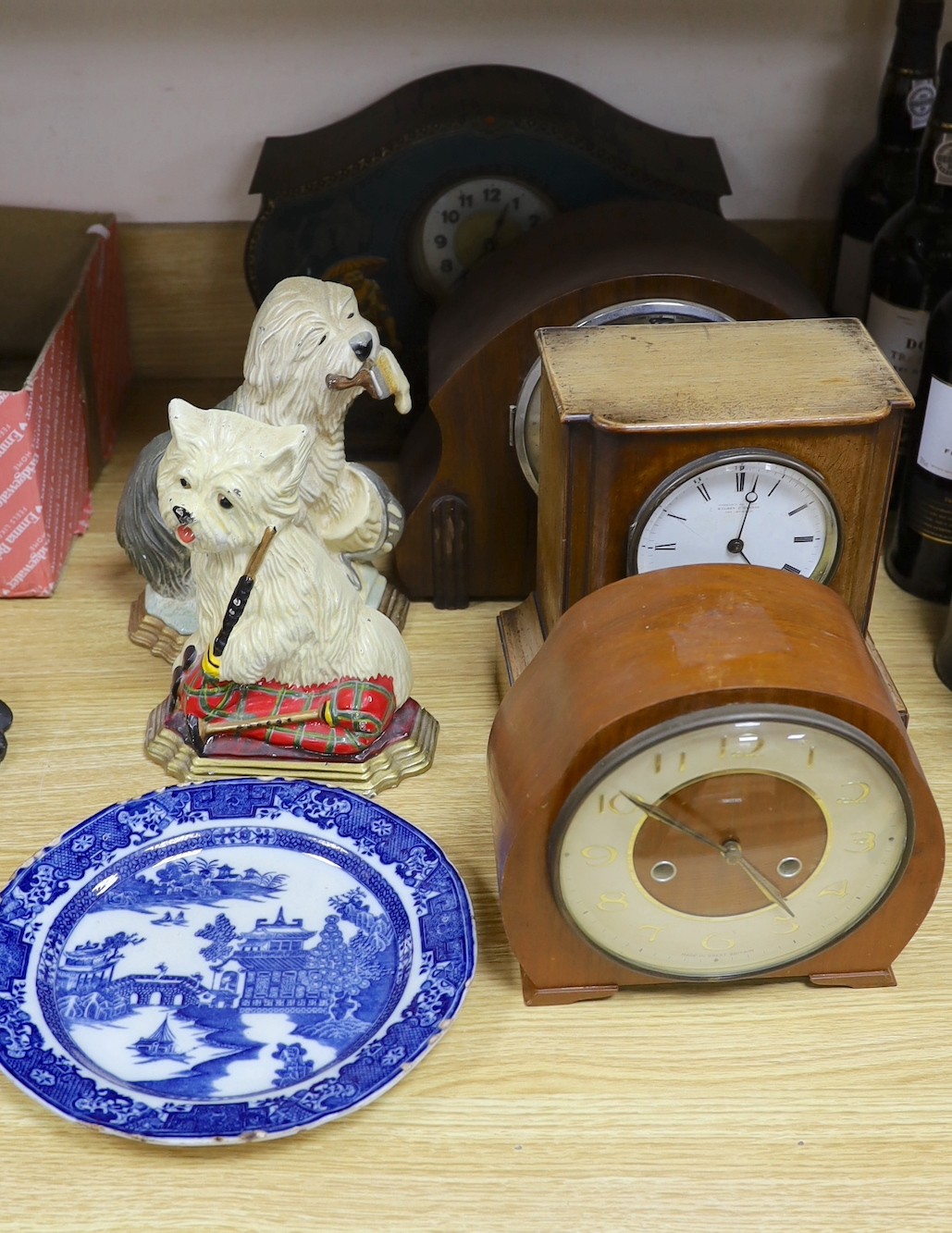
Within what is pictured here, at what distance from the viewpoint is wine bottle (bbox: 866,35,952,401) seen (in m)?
1.09

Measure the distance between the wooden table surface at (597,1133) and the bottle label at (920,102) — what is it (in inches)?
28.0

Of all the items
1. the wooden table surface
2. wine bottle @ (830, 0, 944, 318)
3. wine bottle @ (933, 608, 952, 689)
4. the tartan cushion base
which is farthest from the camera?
wine bottle @ (830, 0, 944, 318)

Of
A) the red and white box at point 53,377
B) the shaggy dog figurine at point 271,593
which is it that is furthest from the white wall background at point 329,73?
the shaggy dog figurine at point 271,593

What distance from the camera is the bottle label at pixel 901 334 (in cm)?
116

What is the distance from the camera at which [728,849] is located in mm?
747

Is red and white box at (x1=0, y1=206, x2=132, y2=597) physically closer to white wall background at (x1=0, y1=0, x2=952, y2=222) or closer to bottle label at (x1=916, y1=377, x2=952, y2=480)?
white wall background at (x1=0, y1=0, x2=952, y2=222)

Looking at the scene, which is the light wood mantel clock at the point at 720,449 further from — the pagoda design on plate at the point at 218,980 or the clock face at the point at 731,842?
the pagoda design on plate at the point at 218,980

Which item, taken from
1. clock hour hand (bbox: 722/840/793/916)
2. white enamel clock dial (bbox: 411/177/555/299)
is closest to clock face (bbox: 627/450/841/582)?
clock hour hand (bbox: 722/840/793/916)

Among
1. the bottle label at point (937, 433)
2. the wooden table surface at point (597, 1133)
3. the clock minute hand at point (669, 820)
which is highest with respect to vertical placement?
the bottle label at point (937, 433)

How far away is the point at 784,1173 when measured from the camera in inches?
27.9

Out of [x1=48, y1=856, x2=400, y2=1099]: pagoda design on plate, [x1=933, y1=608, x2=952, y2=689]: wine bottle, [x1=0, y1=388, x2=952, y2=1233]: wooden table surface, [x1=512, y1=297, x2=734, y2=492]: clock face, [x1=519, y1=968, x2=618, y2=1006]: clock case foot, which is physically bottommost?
[x1=0, y1=388, x2=952, y2=1233]: wooden table surface

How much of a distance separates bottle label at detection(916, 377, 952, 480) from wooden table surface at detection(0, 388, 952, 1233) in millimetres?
361

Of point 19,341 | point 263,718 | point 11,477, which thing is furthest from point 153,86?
point 263,718

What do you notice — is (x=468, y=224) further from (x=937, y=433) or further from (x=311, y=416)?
(x=937, y=433)
